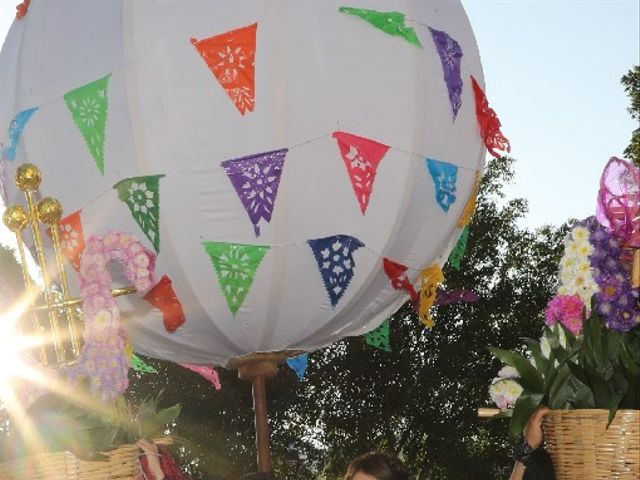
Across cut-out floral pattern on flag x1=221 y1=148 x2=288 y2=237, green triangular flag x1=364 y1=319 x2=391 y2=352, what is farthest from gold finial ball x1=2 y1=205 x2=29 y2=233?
green triangular flag x1=364 y1=319 x2=391 y2=352

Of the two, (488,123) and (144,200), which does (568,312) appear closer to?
(144,200)

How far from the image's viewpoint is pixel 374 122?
22.4 feet

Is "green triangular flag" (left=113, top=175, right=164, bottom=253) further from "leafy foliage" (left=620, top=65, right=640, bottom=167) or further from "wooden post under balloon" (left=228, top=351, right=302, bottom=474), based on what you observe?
"leafy foliage" (left=620, top=65, right=640, bottom=167)

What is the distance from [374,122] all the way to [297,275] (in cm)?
100

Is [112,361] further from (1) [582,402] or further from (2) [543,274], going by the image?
(2) [543,274]

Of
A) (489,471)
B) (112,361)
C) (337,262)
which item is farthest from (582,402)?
(489,471)

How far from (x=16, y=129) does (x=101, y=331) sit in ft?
11.5

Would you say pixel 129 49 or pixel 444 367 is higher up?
pixel 129 49

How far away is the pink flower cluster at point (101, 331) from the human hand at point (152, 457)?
0.62ft

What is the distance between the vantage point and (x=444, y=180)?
7465mm

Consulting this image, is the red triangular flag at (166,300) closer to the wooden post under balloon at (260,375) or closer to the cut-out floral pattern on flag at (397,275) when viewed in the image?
the wooden post under balloon at (260,375)

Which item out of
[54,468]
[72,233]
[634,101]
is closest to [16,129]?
[72,233]

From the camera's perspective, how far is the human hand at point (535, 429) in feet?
12.5

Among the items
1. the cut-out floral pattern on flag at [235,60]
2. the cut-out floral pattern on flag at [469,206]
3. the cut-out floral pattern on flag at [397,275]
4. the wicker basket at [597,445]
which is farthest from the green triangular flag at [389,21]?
the wicker basket at [597,445]
